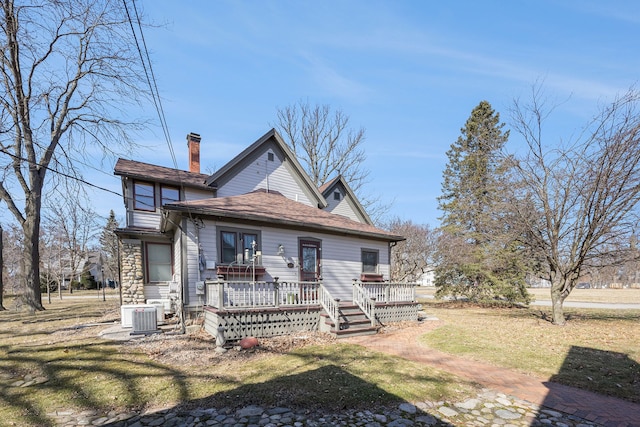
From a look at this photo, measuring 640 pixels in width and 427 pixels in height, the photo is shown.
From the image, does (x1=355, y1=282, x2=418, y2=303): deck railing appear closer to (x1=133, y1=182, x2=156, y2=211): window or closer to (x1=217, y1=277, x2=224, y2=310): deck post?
(x1=217, y1=277, x2=224, y2=310): deck post

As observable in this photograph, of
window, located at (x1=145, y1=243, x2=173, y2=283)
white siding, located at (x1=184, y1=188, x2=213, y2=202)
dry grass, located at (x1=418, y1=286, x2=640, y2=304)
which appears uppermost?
white siding, located at (x1=184, y1=188, x2=213, y2=202)

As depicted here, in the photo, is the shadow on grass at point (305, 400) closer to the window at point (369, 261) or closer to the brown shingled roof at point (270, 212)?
the brown shingled roof at point (270, 212)

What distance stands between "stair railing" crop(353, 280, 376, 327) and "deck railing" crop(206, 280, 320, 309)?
1.59 metres

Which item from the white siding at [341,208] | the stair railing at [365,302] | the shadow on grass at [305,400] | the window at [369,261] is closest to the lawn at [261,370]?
the shadow on grass at [305,400]

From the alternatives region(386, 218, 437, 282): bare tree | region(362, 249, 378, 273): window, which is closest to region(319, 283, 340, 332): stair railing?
region(362, 249, 378, 273): window

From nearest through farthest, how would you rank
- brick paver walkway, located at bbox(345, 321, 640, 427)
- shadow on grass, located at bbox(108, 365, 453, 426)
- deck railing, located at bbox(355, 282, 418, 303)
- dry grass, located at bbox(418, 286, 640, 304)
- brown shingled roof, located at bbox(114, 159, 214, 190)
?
shadow on grass, located at bbox(108, 365, 453, 426) < brick paver walkway, located at bbox(345, 321, 640, 427) < deck railing, located at bbox(355, 282, 418, 303) < brown shingled roof, located at bbox(114, 159, 214, 190) < dry grass, located at bbox(418, 286, 640, 304)

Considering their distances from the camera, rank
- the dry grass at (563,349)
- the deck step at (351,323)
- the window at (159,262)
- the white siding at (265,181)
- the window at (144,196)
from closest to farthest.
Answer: the dry grass at (563,349) → the deck step at (351,323) → the window at (144,196) → the window at (159,262) → the white siding at (265,181)

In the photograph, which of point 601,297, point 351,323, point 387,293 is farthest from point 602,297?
point 351,323

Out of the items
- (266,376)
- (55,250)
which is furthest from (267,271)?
(55,250)

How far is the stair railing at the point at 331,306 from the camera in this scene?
912cm

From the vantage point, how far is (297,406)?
4277 millimetres

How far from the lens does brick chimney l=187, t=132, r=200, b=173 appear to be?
1658 centimetres

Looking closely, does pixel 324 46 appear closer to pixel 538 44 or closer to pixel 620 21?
pixel 538 44

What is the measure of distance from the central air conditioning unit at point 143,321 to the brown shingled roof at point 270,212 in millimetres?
3056
